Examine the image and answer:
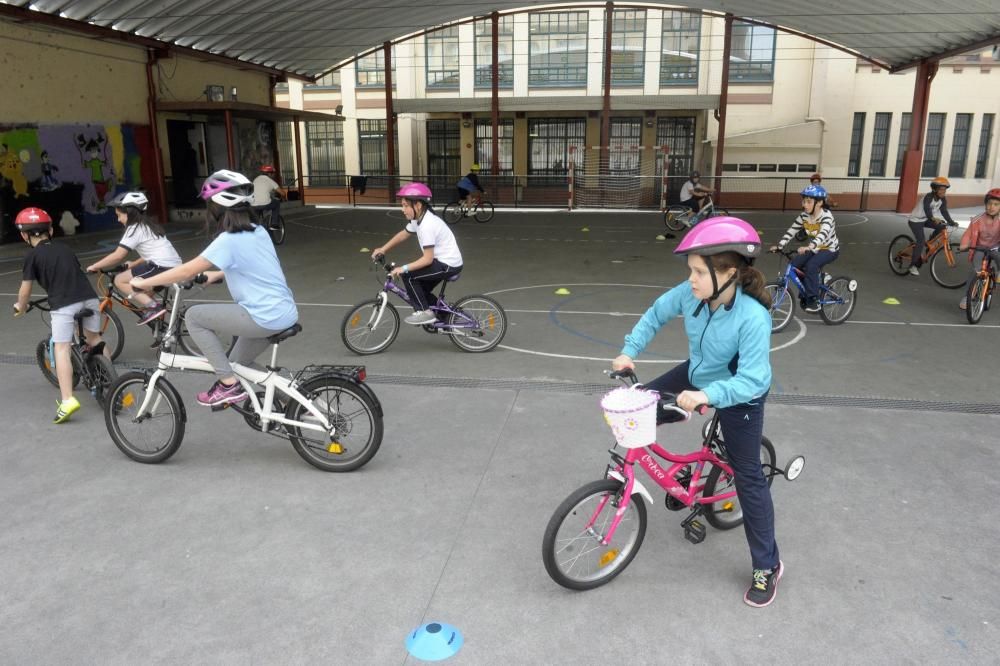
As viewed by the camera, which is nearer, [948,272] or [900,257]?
[948,272]

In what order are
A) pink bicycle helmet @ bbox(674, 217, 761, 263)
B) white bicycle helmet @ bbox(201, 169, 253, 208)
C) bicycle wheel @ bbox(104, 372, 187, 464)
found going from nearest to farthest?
pink bicycle helmet @ bbox(674, 217, 761, 263), white bicycle helmet @ bbox(201, 169, 253, 208), bicycle wheel @ bbox(104, 372, 187, 464)

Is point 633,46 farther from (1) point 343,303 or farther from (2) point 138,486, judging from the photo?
(2) point 138,486

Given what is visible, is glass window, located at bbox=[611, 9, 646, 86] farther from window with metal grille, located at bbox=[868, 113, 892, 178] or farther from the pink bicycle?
the pink bicycle

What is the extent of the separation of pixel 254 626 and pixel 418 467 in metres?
1.69

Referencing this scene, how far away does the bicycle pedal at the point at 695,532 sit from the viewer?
11.9 ft

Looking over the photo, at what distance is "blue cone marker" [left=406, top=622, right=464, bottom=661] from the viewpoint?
2.93 m

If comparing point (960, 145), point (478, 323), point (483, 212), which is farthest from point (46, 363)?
point (960, 145)

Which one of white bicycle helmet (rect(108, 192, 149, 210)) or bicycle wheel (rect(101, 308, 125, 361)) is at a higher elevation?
white bicycle helmet (rect(108, 192, 149, 210))

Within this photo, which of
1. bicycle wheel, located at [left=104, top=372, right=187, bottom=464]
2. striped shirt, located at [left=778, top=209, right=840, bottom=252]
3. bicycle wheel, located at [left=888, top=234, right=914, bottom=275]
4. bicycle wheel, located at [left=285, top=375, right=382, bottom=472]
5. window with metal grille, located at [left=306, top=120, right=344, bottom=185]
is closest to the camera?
bicycle wheel, located at [left=285, top=375, right=382, bottom=472]

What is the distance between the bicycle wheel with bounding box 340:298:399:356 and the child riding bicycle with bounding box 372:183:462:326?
1.24 ft

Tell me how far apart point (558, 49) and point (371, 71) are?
8236 mm

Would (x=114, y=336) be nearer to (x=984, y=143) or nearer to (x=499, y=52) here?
(x=499, y=52)

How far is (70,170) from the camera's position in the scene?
1678cm

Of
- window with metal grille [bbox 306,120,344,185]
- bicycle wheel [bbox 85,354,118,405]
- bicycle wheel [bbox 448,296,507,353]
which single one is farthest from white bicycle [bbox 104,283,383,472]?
window with metal grille [bbox 306,120,344,185]
